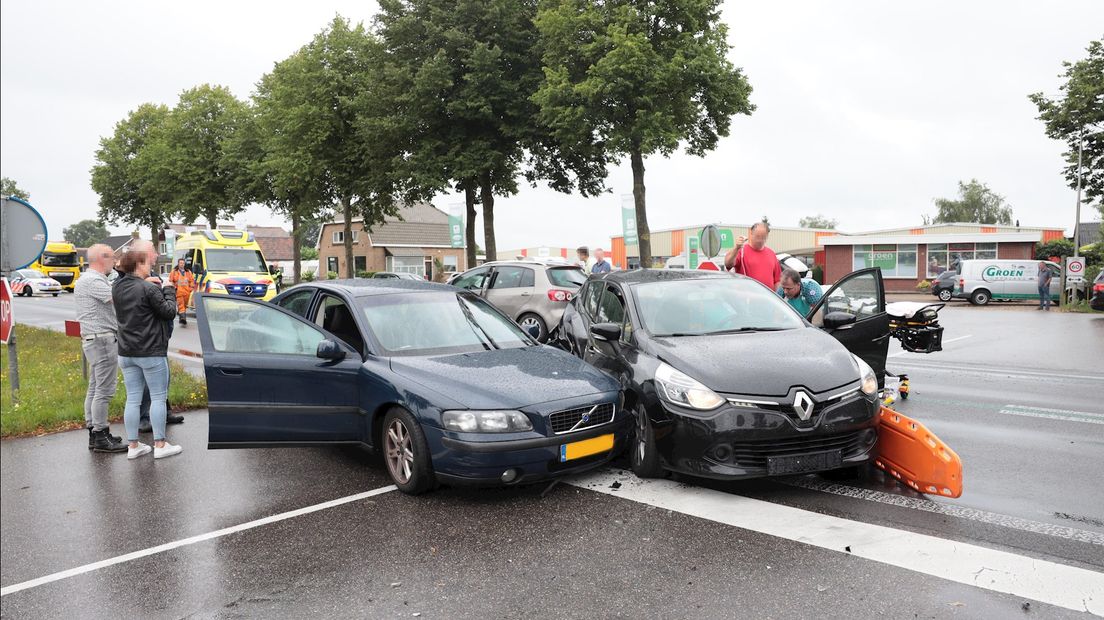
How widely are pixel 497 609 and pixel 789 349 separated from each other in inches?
118

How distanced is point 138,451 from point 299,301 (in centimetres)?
182

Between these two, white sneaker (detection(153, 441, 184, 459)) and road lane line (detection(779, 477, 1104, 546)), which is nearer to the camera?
road lane line (detection(779, 477, 1104, 546))

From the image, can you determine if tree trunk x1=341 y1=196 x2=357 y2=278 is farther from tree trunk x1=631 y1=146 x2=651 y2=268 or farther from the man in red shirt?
the man in red shirt

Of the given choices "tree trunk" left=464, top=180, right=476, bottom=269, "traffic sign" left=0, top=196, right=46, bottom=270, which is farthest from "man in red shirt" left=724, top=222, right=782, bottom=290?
"tree trunk" left=464, top=180, right=476, bottom=269

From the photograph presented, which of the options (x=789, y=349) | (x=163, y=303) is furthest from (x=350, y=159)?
(x=789, y=349)

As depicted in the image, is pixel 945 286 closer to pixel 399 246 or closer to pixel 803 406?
pixel 803 406

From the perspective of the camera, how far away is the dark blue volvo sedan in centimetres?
498

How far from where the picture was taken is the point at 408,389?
5.24 m

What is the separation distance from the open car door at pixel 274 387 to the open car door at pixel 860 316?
13.1ft

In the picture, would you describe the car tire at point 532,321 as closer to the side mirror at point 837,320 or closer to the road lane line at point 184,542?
the side mirror at point 837,320

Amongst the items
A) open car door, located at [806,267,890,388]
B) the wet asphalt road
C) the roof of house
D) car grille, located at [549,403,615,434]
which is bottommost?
the wet asphalt road

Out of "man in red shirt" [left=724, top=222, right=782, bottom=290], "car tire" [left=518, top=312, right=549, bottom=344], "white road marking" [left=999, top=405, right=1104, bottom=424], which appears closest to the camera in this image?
"white road marking" [left=999, top=405, right=1104, bottom=424]

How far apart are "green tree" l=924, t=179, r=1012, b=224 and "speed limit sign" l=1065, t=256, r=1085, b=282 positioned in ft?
197

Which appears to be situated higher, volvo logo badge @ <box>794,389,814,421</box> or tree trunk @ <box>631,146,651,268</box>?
tree trunk @ <box>631,146,651,268</box>
